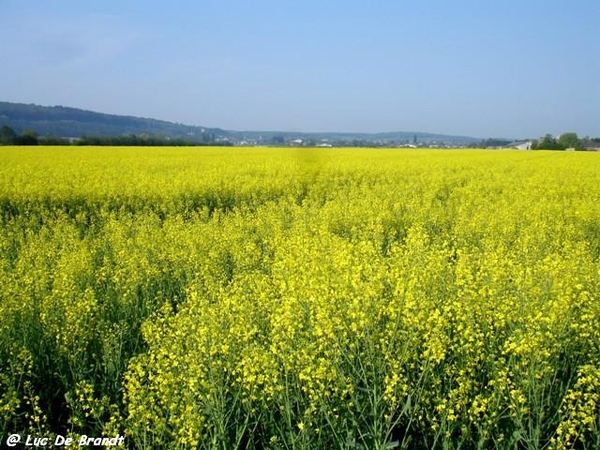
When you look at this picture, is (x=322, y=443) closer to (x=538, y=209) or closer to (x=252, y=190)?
(x=538, y=209)

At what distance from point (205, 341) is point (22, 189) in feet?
34.5

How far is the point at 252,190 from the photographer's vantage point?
46.3ft

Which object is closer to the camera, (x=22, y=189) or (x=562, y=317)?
(x=562, y=317)

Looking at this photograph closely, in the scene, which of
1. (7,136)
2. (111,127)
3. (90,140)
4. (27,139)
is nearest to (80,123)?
(111,127)

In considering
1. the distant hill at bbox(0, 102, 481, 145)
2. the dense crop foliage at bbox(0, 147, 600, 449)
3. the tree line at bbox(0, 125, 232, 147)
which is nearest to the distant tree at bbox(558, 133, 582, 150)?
the distant hill at bbox(0, 102, 481, 145)

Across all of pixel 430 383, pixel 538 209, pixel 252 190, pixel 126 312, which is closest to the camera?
pixel 430 383

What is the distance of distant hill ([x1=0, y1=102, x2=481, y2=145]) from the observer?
5488cm

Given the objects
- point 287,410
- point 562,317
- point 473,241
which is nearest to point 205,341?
point 287,410

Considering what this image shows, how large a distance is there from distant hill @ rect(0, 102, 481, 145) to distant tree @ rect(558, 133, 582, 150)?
27.7 feet

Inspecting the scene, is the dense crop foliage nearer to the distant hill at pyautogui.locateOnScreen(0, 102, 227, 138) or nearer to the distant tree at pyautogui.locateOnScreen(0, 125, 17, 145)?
the distant tree at pyautogui.locateOnScreen(0, 125, 17, 145)

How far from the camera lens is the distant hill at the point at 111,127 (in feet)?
180

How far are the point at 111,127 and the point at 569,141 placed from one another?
177 feet

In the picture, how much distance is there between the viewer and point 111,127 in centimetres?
7188

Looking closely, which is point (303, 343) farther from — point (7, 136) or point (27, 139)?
point (27, 139)
